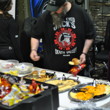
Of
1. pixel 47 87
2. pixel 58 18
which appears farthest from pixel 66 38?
pixel 47 87

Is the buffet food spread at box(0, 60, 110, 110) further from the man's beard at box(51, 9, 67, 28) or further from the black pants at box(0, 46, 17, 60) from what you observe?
the black pants at box(0, 46, 17, 60)

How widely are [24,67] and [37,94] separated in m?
0.97

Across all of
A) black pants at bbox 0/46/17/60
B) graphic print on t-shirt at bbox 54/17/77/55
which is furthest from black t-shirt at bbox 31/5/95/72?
black pants at bbox 0/46/17/60

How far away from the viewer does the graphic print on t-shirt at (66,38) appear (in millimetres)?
2580

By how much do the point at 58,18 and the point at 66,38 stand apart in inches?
8.7

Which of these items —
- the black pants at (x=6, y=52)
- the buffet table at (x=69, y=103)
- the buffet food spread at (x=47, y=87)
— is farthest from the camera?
the black pants at (x=6, y=52)

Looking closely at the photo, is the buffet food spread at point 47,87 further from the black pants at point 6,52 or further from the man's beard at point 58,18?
the black pants at point 6,52

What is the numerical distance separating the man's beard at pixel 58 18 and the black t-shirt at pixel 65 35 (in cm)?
3

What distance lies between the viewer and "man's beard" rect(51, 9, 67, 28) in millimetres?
2543

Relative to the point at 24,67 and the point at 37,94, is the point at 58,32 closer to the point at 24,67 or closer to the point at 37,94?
the point at 24,67

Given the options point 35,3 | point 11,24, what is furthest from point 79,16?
point 35,3

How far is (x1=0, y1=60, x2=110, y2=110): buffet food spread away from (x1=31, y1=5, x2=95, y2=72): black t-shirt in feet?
1.38

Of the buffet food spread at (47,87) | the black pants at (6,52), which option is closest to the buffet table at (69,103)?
the buffet food spread at (47,87)

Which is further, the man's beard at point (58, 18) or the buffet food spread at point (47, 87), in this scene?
the man's beard at point (58, 18)
